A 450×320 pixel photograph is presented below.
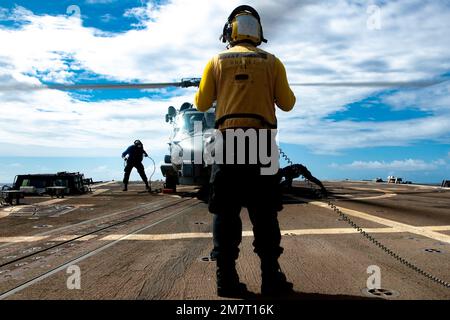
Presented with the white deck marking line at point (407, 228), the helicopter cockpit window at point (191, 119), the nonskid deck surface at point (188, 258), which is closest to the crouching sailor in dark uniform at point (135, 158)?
the helicopter cockpit window at point (191, 119)

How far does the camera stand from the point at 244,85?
317 cm

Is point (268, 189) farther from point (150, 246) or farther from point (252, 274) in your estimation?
point (150, 246)

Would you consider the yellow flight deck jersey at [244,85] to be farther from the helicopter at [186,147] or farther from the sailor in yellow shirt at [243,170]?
the helicopter at [186,147]

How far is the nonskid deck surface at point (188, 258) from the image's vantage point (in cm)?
291

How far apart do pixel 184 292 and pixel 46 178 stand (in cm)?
1401

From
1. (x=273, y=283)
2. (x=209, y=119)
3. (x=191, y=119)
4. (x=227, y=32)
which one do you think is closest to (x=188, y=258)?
(x=273, y=283)

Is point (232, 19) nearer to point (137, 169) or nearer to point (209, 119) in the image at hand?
point (209, 119)

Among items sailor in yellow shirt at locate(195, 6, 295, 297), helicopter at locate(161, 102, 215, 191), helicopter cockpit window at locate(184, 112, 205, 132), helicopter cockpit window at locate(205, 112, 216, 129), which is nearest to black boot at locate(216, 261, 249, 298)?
sailor in yellow shirt at locate(195, 6, 295, 297)

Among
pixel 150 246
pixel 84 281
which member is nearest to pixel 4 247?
pixel 150 246

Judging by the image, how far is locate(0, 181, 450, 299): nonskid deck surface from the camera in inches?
115

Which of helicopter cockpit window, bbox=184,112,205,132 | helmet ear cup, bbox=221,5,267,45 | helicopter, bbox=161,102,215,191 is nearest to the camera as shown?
helmet ear cup, bbox=221,5,267,45

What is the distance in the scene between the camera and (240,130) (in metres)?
3.16

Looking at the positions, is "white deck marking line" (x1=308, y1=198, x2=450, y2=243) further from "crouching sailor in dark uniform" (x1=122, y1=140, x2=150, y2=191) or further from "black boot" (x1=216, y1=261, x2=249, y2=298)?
"crouching sailor in dark uniform" (x1=122, y1=140, x2=150, y2=191)

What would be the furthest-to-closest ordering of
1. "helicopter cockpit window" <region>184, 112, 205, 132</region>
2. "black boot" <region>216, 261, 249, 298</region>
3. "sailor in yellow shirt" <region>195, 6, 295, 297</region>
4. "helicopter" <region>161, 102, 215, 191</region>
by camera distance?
"helicopter cockpit window" <region>184, 112, 205, 132</region>
"helicopter" <region>161, 102, 215, 191</region>
"sailor in yellow shirt" <region>195, 6, 295, 297</region>
"black boot" <region>216, 261, 249, 298</region>
